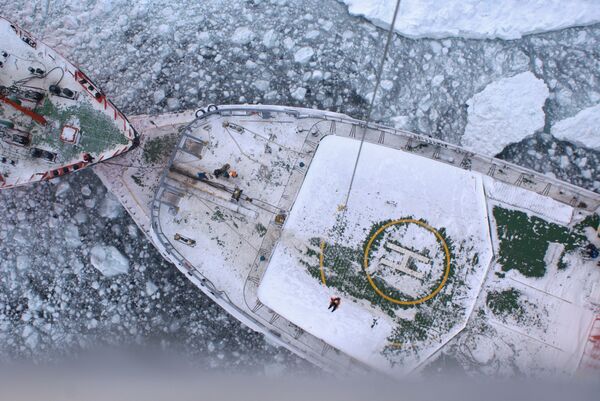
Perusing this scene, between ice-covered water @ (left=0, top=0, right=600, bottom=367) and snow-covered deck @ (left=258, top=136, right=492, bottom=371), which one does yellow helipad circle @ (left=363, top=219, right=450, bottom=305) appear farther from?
ice-covered water @ (left=0, top=0, right=600, bottom=367)

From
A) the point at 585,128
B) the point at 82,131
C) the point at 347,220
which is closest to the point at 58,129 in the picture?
the point at 82,131

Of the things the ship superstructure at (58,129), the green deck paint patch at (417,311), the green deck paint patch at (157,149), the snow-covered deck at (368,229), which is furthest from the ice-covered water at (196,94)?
the green deck paint patch at (417,311)

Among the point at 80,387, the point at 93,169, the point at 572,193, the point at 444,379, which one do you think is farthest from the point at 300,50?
the point at 80,387

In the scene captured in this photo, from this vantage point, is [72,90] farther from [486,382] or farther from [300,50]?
[486,382]

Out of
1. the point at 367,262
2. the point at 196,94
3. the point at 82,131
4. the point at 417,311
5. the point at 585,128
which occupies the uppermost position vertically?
the point at 585,128

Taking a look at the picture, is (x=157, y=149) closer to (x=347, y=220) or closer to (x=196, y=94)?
(x=196, y=94)
